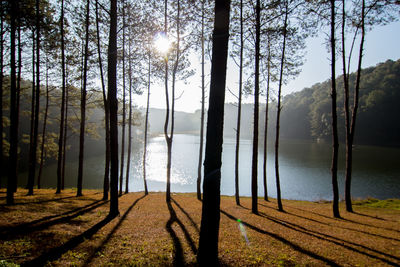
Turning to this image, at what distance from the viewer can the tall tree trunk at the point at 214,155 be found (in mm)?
3967

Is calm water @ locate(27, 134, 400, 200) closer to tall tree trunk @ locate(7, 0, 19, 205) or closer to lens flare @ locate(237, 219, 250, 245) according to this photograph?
lens flare @ locate(237, 219, 250, 245)

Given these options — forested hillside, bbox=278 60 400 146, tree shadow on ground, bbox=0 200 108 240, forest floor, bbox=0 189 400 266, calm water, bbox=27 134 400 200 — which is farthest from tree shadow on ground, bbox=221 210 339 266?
forested hillside, bbox=278 60 400 146

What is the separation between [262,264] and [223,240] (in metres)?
1.54

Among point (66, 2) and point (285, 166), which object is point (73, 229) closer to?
point (66, 2)

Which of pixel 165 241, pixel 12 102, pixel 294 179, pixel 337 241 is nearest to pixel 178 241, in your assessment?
pixel 165 241

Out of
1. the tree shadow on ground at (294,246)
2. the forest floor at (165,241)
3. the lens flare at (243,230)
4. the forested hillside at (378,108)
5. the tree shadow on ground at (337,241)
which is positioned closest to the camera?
the forest floor at (165,241)

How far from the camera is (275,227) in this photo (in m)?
7.64

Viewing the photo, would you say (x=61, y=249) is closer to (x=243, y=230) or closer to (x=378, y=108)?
(x=243, y=230)

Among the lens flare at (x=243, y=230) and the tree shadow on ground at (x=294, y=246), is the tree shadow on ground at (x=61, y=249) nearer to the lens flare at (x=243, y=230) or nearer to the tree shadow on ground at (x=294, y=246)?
the lens flare at (x=243, y=230)

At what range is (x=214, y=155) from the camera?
3982 mm

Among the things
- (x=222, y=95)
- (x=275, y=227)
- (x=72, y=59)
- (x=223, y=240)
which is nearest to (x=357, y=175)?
(x=275, y=227)

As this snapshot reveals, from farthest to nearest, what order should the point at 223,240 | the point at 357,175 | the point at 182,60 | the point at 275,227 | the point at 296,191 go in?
the point at 357,175 < the point at 296,191 < the point at 182,60 < the point at 275,227 < the point at 223,240

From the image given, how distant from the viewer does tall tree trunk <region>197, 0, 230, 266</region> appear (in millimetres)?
3967

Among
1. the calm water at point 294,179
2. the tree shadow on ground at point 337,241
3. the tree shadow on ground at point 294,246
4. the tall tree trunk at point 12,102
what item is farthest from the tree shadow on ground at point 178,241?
the calm water at point 294,179
